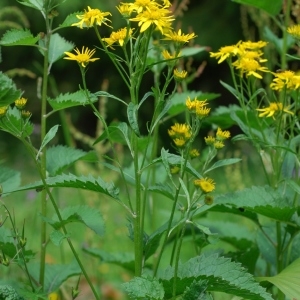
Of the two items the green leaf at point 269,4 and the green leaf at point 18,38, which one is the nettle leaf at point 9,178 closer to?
the green leaf at point 18,38

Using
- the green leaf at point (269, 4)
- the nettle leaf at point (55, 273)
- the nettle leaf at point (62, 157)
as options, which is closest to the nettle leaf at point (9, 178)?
the nettle leaf at point (62, 157)

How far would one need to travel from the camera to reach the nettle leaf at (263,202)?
1.50 meters

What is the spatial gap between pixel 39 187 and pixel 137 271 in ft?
0.83

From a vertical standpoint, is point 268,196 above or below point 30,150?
below

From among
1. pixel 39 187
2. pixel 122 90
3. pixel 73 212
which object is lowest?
pixel 122 90

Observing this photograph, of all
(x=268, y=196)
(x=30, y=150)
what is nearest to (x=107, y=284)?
(x=268, y=196)

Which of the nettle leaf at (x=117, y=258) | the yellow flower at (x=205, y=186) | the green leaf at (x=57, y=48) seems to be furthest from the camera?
the nettle leaf at (x=117, y=258)

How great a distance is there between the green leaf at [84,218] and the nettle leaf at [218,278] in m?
0.21

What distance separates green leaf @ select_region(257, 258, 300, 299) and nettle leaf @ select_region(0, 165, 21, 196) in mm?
572

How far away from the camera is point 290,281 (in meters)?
1.40

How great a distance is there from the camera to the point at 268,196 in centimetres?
158

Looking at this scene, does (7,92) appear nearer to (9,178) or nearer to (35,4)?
(35,4)

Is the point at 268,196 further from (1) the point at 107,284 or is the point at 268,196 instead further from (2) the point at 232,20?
(2) the point at 232,20

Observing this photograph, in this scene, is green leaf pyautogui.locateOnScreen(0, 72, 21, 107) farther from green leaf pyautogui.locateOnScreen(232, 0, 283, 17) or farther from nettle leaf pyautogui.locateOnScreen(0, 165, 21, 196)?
green leaf pyautogui.locateOnScreen(232, 0, 283, 17)
